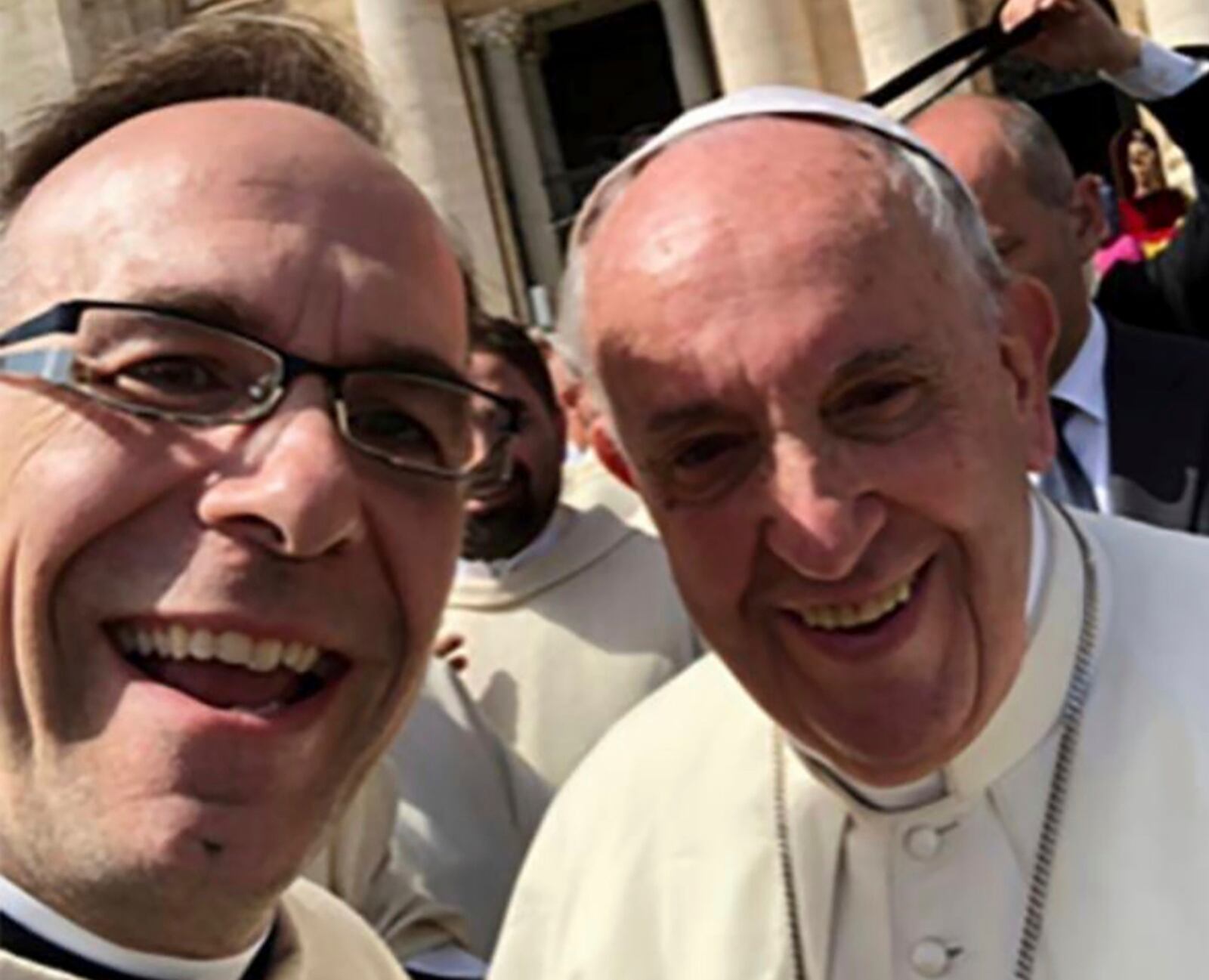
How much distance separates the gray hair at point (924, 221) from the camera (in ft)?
6.49

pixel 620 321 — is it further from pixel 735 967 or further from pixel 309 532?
pixel 735 967

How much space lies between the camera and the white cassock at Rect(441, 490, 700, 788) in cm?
426

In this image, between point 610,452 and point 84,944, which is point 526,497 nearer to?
point 610,452

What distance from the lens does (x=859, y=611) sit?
186cm

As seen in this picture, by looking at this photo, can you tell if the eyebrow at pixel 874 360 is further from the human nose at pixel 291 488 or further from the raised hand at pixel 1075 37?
the raised hand at pixel 1075 37

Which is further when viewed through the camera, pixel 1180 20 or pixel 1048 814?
pixel 1180 20

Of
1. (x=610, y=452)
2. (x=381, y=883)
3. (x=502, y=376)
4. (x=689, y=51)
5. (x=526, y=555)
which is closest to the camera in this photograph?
(x=610, y=452)

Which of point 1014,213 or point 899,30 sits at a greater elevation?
point 1014,213

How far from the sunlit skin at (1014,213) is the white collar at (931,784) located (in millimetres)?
1752

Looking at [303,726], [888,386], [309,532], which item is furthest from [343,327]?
[888,386]

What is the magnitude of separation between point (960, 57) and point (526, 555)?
1.90 meters

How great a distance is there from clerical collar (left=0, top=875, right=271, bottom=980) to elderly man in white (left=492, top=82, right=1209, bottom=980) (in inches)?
28.0

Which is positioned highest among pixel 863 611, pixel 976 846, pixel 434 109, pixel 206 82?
pixel 206 82

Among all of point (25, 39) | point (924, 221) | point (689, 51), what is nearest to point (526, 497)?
point (924, 221)
